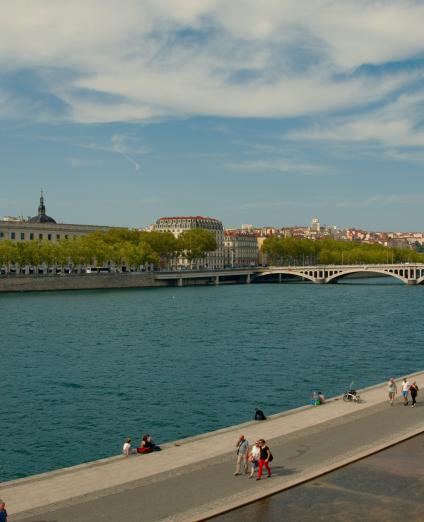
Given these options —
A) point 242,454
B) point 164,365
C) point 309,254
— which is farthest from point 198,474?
point 309,254

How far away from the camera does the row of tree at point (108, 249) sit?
111769 mm

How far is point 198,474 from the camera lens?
59.1 ft

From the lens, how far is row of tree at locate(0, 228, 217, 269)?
112m

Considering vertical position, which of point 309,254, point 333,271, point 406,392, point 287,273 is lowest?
point 406,392

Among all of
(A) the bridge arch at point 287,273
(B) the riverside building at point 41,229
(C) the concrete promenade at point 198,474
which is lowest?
(C) the concrete promenade at point 198,474

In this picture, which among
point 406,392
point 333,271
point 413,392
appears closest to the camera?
point 413,392

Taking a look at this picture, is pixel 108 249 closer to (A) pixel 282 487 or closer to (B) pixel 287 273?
(B) pixel 287 273

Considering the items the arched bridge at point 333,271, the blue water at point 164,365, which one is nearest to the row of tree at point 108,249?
the arched bridge at point 333,271

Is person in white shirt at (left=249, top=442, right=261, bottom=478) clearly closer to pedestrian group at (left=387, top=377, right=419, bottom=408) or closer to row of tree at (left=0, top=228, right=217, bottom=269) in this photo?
pedestrian group at (left=387, top=377, right=419, bottom=408)

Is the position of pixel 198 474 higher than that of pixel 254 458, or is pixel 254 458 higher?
pixel 254 458

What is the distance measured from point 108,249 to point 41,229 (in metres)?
23.2

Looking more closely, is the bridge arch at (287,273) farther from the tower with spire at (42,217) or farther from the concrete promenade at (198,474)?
the concrete promenade at (198,474)

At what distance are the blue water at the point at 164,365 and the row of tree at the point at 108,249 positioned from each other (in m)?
29.1

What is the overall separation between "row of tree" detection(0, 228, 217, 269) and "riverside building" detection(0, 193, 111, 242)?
7677mm
